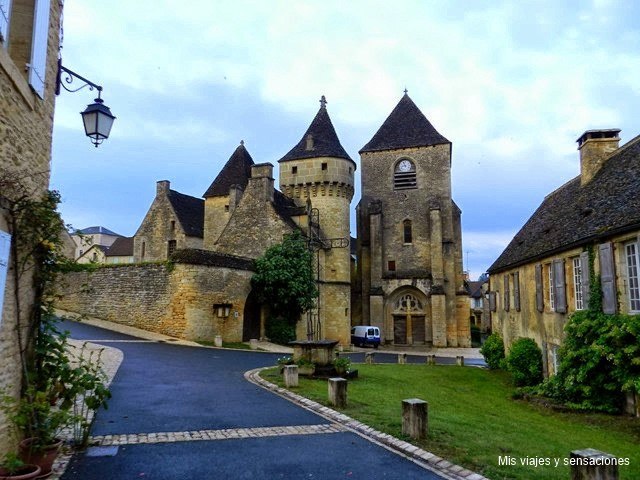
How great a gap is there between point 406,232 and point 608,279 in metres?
25.4

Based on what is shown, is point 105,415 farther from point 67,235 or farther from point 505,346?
point 505,346

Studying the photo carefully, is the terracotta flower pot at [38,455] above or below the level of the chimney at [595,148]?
below

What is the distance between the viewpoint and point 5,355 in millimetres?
5398

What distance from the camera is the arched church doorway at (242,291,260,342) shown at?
25906 mm

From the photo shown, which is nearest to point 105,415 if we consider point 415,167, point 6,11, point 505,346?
point 6,11

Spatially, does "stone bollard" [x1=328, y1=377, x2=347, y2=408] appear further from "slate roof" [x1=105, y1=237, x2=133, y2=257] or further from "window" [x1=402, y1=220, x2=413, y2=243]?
"slate roof" [x1=105, y1=237, x2=133, y2=257]

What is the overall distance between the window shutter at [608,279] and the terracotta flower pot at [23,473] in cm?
1106

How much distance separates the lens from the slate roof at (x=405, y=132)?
36.6 m

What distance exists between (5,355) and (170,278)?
1723cm

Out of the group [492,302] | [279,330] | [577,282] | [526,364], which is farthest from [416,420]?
[279,330]

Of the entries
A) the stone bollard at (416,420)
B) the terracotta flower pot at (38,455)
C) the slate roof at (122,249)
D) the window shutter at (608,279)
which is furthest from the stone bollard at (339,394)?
the slate roof at (122,249)

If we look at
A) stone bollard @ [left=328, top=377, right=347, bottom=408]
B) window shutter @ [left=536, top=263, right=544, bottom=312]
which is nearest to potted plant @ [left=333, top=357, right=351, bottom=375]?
stone bollard @ [left=328, top=377, right=347, bottom=408]

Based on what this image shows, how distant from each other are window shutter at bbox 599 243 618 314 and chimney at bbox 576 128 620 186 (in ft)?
20.6

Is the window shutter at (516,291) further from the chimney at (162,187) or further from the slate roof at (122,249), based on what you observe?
the slate roof at (122,249)
